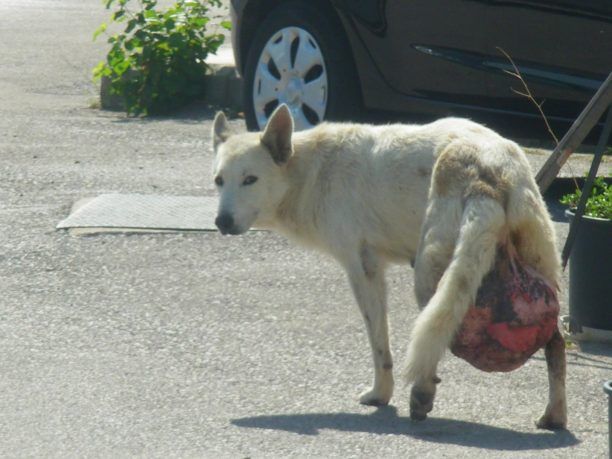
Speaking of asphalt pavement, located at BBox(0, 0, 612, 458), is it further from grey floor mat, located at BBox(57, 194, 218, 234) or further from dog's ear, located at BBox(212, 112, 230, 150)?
dog's ear, located at BBox(212, 112, 230, 150)

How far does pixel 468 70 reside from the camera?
8.27 metres

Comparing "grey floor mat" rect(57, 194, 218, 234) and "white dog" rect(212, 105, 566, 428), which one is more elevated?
"white dog" rect(212, 105, 566, 428)

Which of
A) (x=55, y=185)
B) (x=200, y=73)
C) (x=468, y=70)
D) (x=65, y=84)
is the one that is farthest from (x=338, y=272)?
(x=65, y=84)

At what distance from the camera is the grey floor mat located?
7.71m

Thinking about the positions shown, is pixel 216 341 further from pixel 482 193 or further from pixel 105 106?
pixel 105 106

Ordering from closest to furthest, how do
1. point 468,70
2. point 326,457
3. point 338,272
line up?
point 326,457 < point 338,272 < point 468,70

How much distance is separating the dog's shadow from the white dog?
9 cm

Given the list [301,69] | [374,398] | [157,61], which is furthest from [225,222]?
[157,61]

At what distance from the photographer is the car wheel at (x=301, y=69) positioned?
8961mm

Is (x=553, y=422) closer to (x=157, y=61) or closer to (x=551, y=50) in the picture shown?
(x=551, y=50)

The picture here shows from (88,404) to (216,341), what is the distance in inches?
37.1

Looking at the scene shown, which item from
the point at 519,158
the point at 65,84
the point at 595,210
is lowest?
the point at 65,84

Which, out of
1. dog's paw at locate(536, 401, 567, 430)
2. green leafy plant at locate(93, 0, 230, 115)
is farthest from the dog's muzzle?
green leafy plant at locate(93, 0, 230, 115)

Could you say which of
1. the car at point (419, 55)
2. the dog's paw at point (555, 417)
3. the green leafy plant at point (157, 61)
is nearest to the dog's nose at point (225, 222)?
the dog's paw at point (555, 417)
